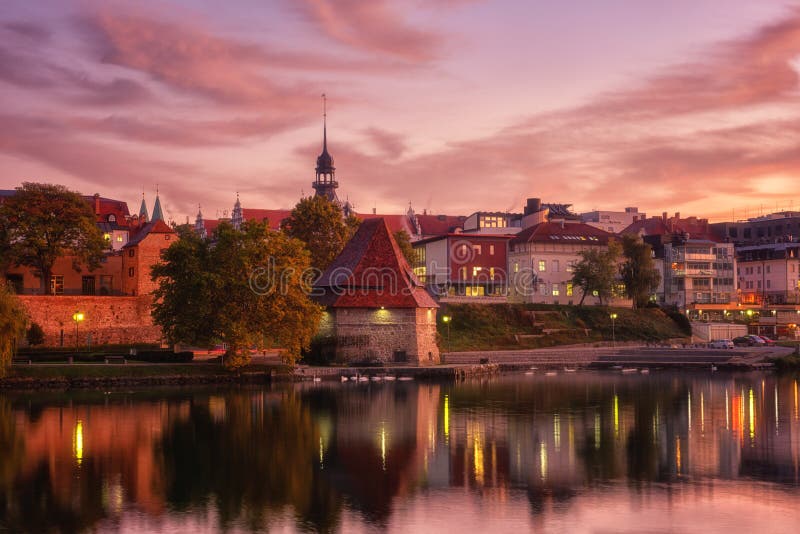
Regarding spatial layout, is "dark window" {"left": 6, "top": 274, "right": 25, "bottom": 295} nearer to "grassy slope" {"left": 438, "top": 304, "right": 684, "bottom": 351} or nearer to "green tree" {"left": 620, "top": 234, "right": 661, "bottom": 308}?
"grassy slope" {"left": 438, "top": 304, "right": 684, "bottom": 351}

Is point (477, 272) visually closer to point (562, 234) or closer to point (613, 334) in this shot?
point (562, 234)

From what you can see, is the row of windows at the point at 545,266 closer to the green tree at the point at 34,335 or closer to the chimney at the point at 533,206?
the chimney at the point at 533,206

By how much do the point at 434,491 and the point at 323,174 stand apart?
406 ft

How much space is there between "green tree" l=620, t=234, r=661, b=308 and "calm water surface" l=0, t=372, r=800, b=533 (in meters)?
48.3

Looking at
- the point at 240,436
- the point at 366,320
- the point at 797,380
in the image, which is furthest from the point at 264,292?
the point at 797,380

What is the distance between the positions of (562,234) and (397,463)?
79880mm

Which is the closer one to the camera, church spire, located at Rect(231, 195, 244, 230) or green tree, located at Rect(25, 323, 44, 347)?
green tree, located at Rect(25, 323, 44, 347)

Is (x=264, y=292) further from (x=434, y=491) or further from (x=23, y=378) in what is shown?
(x=434, y=491)

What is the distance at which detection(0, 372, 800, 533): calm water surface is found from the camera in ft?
76.8

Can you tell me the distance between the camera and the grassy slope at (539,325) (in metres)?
85.6

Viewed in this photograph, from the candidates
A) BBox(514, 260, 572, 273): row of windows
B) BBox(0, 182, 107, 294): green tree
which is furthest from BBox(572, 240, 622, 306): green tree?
BBox(0, 182, 107, 294): green tree

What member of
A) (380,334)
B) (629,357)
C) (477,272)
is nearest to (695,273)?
(477,272)

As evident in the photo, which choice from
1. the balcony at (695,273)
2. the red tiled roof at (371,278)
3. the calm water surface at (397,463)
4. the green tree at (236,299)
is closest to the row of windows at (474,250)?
the balcony at (695,273)

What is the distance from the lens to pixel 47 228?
250 ft
